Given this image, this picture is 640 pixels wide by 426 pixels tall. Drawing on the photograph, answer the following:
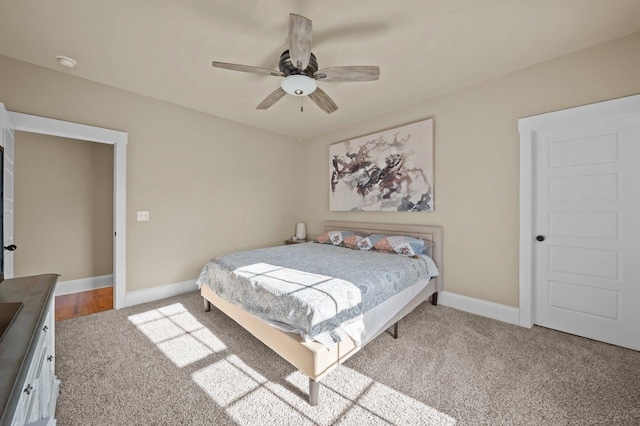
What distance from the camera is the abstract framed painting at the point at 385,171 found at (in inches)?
130

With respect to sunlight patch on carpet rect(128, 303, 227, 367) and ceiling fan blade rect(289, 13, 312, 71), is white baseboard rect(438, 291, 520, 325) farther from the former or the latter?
ceiling fan blade rect(289, 13, 312, 71)

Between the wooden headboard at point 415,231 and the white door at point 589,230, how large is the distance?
2.99 feet

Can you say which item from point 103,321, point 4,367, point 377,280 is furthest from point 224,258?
point 4,367

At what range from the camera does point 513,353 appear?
2.11m

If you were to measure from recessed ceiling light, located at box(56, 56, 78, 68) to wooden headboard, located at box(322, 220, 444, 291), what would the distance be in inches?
145

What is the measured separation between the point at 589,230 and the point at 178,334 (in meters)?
3.93

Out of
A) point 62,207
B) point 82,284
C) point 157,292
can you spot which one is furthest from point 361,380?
point 62,207

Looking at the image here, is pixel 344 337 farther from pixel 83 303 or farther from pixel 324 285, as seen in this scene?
pixel 83 303

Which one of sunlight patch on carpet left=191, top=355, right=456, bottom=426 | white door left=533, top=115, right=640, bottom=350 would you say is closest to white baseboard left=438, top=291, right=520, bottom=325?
white door left=533, top=115, right=640, bottom=350

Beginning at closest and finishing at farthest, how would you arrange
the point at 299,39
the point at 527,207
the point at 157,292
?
the point at 299,39 → the point at 527,207 → the point at 157,292

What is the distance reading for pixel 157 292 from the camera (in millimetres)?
3305

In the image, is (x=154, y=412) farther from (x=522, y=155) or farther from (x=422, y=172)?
(x=522, y=155)

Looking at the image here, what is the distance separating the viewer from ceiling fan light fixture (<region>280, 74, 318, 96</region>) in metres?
2.14

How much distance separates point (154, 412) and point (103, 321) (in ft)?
5.74
